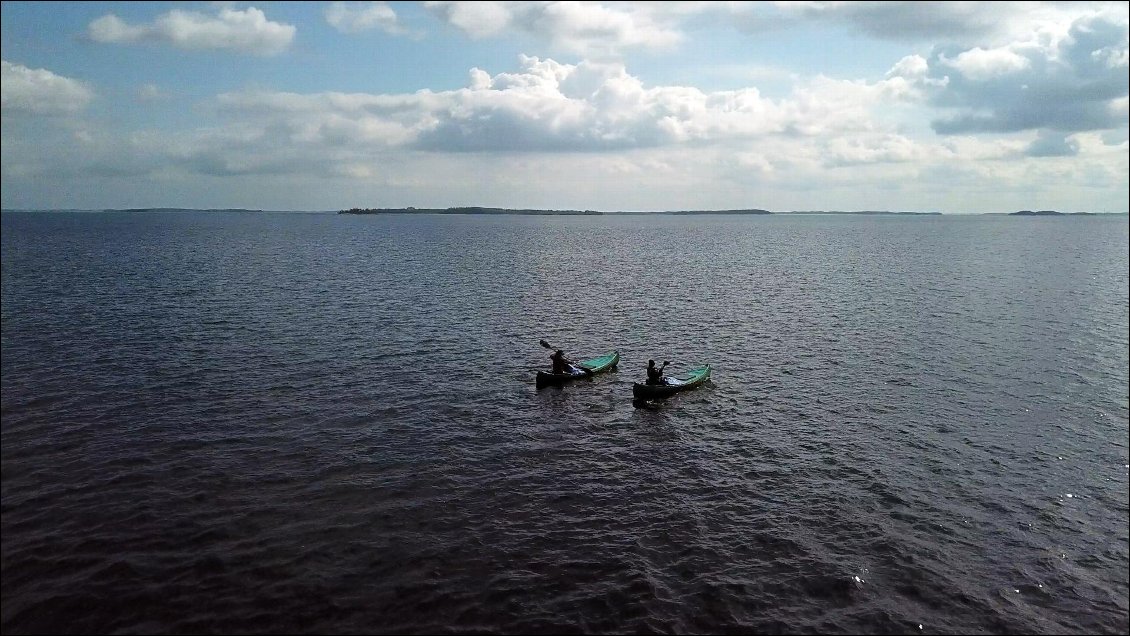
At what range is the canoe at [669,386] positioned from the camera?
42.2m

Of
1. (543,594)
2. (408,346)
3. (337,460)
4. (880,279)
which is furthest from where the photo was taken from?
(880,279)

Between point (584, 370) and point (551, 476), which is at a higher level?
point (584, 370)

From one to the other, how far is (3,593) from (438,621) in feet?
46.4

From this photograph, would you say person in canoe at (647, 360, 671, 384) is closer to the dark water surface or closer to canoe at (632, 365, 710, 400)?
canoe at (632, 365, 710, 400)

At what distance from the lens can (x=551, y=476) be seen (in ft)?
102

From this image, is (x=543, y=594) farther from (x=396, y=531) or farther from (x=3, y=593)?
(x=3, y=593)

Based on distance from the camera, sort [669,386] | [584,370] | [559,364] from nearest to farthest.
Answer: [669,386]
[559,364]
[584,370]

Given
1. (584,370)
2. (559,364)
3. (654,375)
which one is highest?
(559,364)

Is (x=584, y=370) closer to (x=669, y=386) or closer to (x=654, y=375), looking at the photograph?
(x=654, y=375)

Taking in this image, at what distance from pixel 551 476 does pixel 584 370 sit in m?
16.3

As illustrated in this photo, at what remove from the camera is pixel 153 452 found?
105 ft

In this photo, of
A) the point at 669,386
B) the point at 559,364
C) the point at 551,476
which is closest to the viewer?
the point at 551,476

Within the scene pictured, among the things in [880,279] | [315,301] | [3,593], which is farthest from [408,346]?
[880,279]

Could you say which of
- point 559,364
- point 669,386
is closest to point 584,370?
point 559,364
